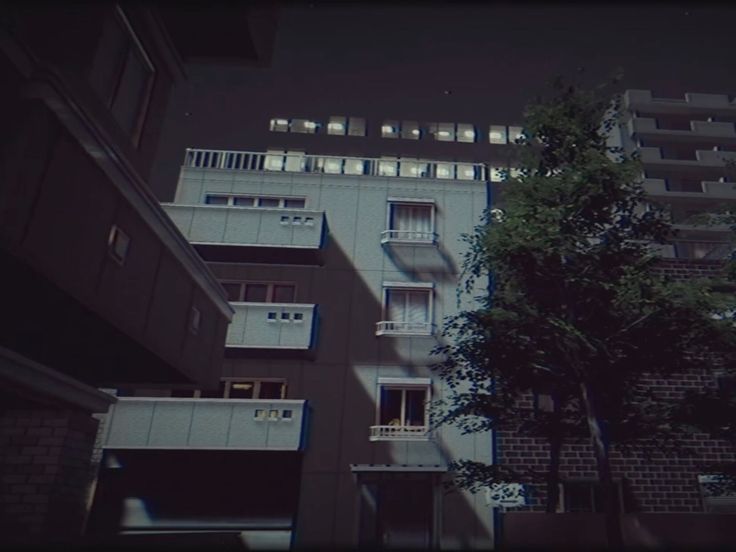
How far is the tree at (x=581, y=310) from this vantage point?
41.8ft

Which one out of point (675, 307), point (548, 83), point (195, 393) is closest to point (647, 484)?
point (675, 307)

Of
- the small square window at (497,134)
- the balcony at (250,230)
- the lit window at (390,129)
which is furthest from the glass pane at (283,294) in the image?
the small square window at (497,134)

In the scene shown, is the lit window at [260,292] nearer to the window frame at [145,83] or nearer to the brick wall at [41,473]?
the window frame at [145,83]

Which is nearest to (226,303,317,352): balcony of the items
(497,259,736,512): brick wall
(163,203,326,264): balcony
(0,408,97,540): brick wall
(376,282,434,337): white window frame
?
(163,203,326,264): balcony

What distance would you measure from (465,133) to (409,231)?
3619 cm

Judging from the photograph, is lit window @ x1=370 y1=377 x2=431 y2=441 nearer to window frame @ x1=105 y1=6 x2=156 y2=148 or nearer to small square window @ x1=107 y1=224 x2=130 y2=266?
window frame @ x1=105 y1=6 x2=156 y2=148

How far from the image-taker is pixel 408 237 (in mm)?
21188

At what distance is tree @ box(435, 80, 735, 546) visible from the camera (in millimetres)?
12742

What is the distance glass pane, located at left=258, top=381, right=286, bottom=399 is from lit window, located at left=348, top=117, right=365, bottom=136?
37577 mm

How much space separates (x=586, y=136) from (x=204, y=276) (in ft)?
34.3

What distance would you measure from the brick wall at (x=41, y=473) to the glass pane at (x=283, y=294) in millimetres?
12572

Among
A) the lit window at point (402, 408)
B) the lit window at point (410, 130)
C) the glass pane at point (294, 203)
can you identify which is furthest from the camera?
the lit window at point (410, 130)

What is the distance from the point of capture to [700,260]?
21.5m

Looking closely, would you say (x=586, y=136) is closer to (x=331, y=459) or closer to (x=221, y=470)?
(x=331, y=459)
